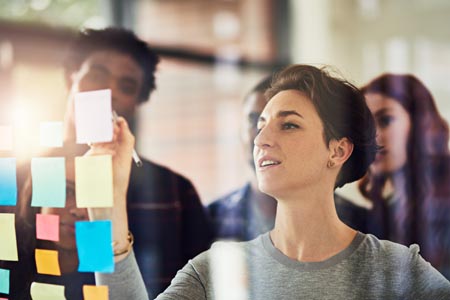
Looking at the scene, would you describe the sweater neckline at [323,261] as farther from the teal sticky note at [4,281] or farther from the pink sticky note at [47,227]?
the teal sticky note at [4,281]

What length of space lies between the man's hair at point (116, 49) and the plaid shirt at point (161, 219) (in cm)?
14

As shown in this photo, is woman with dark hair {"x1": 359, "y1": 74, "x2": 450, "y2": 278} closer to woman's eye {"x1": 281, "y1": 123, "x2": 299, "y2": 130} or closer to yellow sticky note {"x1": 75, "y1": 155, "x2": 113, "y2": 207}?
woman's eye {"x1": 281, "y1": 123, "x2": 299, "y2": 130}

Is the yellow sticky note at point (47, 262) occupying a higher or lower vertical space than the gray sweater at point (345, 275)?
lower

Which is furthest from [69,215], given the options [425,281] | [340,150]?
[425,281]

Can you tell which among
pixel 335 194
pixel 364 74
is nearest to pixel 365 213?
pixel 335 194

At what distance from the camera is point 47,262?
112cm

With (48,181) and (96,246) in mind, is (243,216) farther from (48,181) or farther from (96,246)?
(48,181)

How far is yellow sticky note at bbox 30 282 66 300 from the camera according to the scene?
3.66ft

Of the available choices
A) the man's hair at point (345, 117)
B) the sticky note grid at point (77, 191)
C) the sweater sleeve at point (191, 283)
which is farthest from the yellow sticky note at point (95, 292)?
the man's hair at point (345, 117)

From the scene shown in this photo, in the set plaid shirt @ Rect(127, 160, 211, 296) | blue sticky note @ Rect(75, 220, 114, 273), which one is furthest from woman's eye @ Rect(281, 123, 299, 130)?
blue sticky note @ Rect(75, 220, 114, 273)

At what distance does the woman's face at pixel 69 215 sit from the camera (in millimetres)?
1087

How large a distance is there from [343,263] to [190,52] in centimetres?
45

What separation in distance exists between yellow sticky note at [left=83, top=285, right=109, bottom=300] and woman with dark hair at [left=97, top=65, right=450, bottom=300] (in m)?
0.26

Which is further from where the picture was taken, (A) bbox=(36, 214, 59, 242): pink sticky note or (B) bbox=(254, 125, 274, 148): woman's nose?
(A) bbox=(36, 214, 59, 242): pink sticky note
